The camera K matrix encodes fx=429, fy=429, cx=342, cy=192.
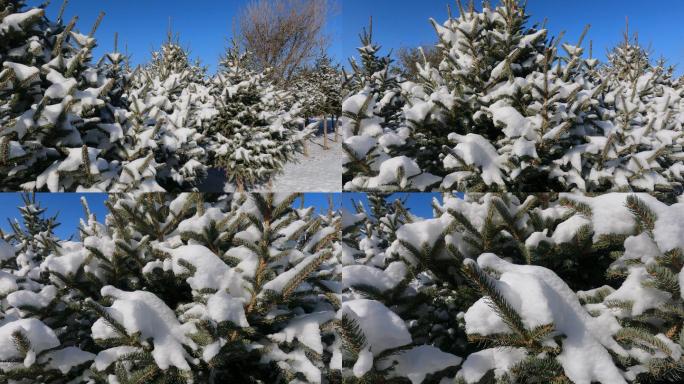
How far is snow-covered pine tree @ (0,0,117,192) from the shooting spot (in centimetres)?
347

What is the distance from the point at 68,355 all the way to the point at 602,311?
1950mm

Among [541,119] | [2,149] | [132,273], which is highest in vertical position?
[541,119]

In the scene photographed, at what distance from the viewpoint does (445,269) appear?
174cm

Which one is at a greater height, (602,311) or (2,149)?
(2,149)

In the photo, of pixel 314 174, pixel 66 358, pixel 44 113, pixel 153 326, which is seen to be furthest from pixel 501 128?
pixel 314 174

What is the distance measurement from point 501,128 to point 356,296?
2292 mm

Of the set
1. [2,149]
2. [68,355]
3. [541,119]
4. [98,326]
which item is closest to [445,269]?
[98,326]

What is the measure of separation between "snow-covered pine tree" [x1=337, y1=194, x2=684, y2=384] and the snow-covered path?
6.30 m

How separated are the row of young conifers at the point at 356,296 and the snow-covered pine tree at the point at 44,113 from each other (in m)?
1.78

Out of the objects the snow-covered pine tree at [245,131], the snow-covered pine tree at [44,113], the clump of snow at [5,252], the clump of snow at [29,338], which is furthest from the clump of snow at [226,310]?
the snow-covered pine tree at [245,131]

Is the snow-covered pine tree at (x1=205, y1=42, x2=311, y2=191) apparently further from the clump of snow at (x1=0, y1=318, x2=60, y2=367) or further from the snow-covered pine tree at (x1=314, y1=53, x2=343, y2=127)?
the clump of snow at (x1=0, y1=318, x2=60, y2=367)

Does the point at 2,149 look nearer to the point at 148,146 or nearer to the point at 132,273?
the point at 148,146

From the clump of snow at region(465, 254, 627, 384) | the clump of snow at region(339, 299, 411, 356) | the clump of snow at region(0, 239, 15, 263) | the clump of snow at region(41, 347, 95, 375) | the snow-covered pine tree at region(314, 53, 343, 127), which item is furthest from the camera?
the snow-covered pine tree at region(314, 53, 343, 127)

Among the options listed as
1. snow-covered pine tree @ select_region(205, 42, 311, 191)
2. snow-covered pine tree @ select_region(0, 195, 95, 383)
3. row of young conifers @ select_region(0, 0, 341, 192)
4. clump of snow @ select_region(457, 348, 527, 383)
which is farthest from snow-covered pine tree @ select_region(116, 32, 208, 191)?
clump of snow @ select_region(457, 348, 527, 383)
